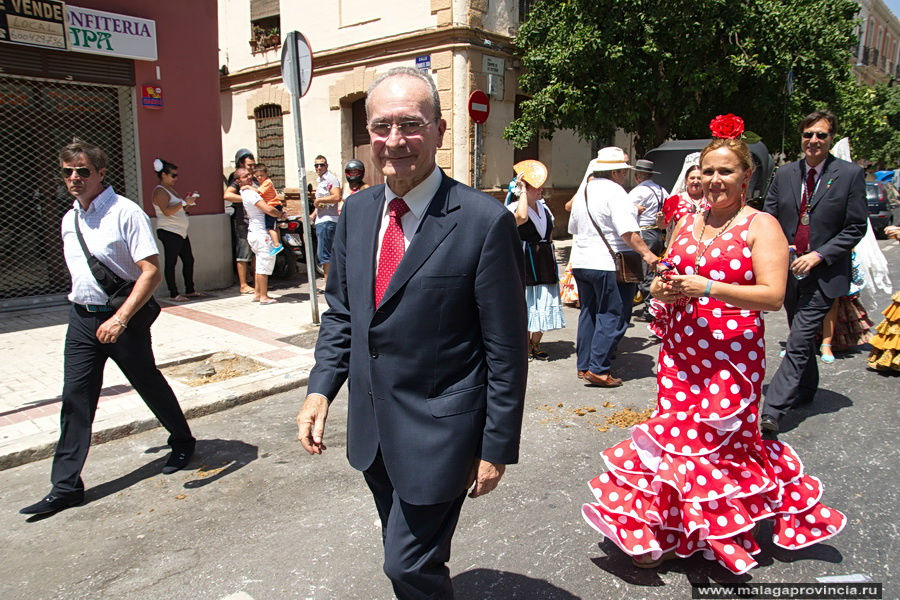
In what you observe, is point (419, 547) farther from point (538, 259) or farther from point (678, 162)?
point (678, 162)

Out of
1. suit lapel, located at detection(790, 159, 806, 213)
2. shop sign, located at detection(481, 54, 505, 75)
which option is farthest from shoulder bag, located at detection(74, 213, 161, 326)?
shop sign, located at detection(481, 54, 505, 75)

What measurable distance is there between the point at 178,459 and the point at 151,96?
22.0ft

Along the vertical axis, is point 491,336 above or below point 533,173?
below

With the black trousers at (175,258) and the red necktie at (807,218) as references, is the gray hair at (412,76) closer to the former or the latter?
the red necktie at (807,218)

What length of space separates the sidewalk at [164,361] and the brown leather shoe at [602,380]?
2.52m

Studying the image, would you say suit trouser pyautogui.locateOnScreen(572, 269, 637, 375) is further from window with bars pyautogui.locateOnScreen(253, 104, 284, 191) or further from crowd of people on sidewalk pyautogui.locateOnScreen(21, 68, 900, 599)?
window with bars pyautogui.locateOnScreen(253, 104, 284, 191)

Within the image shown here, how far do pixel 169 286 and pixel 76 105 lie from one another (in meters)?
2.66

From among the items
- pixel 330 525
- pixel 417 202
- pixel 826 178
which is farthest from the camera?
pixel 826 178

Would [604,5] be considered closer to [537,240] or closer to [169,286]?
[537,240]

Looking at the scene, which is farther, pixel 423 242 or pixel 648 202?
pixel 648 202

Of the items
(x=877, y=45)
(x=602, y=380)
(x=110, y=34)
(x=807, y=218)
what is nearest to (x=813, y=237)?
(x=807, y=218)

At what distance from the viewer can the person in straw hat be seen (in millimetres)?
6035

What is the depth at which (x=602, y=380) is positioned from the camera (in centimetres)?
568

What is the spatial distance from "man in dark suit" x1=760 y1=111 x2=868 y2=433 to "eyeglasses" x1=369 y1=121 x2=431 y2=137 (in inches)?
142
